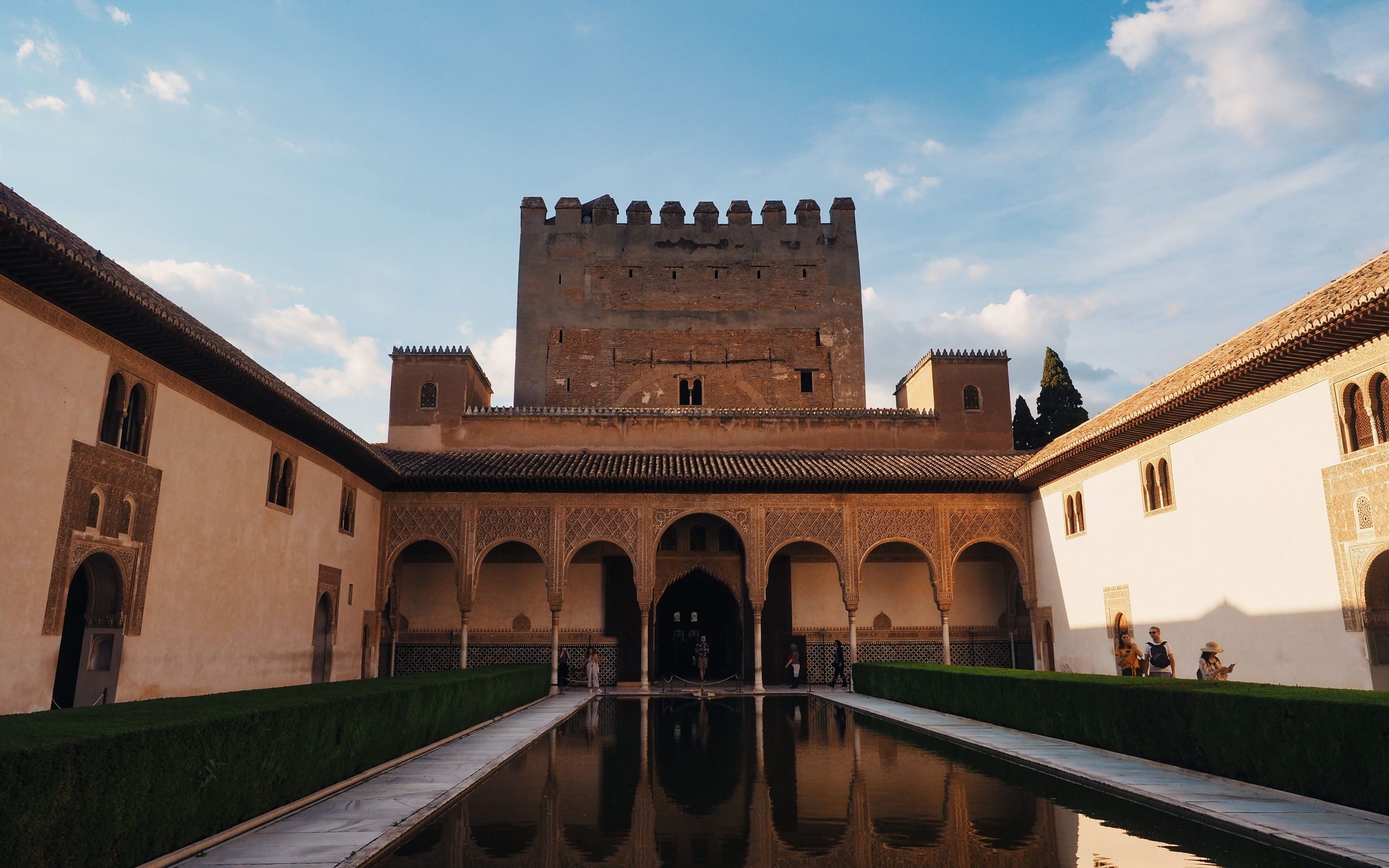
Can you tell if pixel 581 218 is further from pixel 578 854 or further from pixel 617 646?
pixel 578 854

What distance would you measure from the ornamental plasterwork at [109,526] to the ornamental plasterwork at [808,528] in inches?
448

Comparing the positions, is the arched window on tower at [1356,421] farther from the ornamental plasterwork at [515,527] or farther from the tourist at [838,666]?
the ornamental plasterwork at [515,527]

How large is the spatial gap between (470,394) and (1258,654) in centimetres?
1770

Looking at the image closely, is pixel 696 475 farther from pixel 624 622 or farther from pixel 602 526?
pixel 624 622

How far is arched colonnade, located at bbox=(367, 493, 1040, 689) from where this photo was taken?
18.6m

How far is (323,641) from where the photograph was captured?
51.0ft

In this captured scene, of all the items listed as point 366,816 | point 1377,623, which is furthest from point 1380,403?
point 366,816

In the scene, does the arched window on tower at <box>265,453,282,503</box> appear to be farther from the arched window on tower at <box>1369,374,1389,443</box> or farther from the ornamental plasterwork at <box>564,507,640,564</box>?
the arched window on tower at <box>1369,374,1389,443</box>

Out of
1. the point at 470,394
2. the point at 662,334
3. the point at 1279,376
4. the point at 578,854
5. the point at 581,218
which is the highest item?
the point at 581,218

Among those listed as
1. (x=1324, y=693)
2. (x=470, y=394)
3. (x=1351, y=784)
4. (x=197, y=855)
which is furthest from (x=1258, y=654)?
(x=470, y=394)

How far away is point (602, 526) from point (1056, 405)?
18.3 metres

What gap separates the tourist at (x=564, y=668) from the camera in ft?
65.7

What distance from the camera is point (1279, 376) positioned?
1098 cm

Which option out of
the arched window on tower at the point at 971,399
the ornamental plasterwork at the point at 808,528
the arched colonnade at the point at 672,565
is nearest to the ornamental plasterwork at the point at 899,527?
→ the arched colonnade at the point at 672,565
